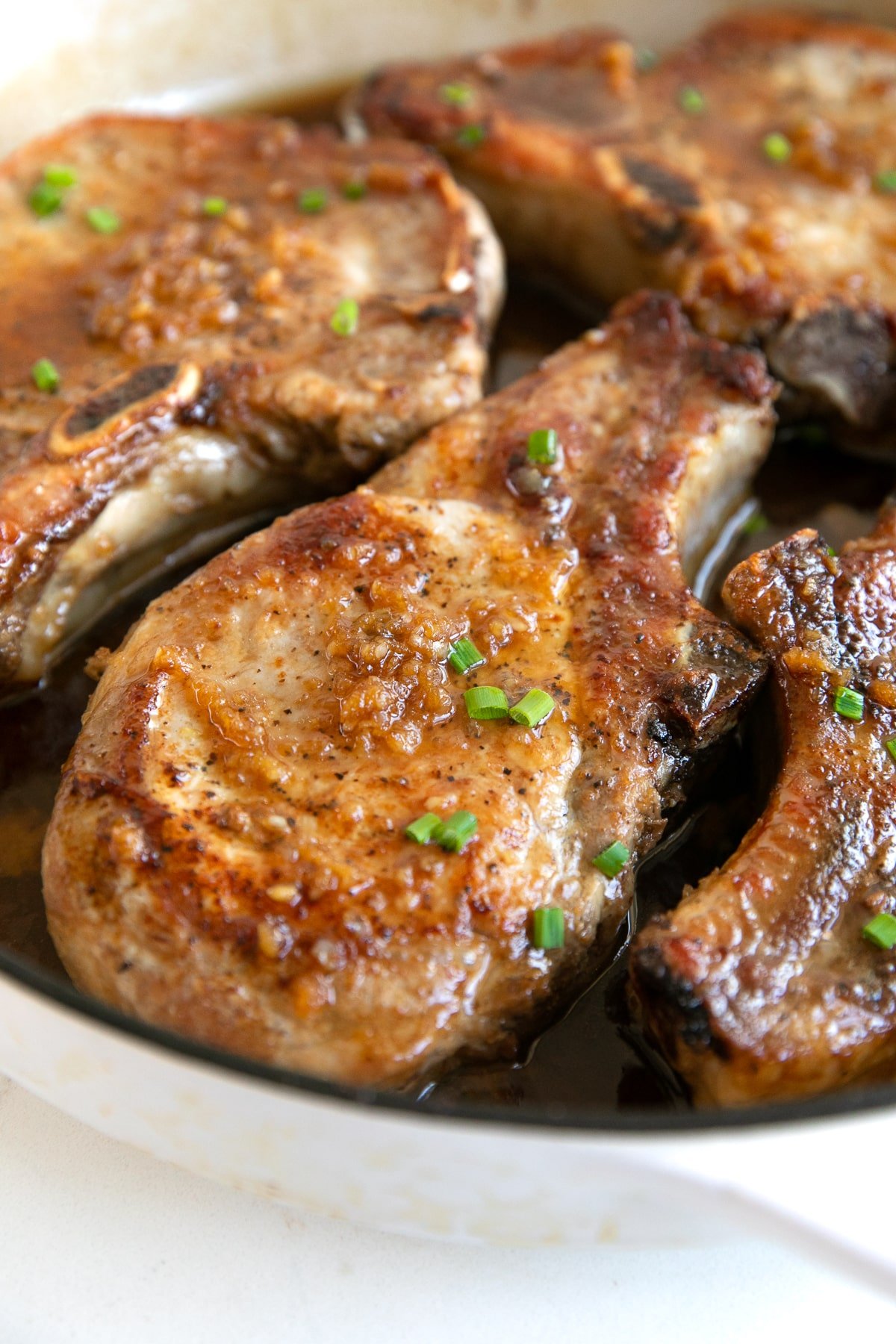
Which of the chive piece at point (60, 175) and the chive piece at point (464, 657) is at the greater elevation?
the chive piece at point (60, 175)

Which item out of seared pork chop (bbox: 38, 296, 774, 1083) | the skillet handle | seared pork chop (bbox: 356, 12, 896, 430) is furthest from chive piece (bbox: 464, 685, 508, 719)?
seared pork chop (bbox: 356, 12, 896, 430)

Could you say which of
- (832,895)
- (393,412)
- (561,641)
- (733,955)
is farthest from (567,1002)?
(393,412)

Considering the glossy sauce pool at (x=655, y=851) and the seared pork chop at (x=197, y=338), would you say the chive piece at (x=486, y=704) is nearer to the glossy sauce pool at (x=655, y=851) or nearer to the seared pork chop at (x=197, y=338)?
the glossy sauce pool at (x=655, y=851)

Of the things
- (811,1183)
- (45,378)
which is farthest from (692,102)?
(811,1183)

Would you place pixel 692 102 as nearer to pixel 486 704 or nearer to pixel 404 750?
pixel 486 704

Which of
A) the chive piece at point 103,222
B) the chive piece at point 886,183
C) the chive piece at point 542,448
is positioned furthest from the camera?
the chive piece at point 886,183

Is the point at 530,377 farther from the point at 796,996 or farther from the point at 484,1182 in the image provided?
the point at 484,1182

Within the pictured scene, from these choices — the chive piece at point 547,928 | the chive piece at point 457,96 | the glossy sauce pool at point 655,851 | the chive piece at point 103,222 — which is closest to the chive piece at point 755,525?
the glossy sauce pool at point 655,851
